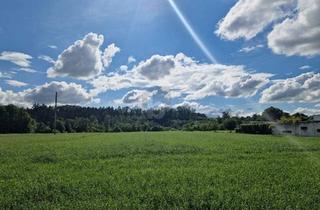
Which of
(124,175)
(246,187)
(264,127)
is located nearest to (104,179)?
(124,175)

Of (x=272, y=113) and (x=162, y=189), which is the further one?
(x=272, y=113)

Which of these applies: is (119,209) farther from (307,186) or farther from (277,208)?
A: (307,186)

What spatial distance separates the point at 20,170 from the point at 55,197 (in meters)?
7.85

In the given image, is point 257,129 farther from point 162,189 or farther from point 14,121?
point 162,189

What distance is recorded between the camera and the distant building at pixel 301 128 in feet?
253

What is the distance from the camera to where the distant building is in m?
77.1

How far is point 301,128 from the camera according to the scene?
82938 mm

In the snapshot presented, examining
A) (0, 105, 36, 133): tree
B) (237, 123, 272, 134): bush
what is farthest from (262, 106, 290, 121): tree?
(0, 105, 36, 133): tree

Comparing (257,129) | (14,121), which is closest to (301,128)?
(257,129)

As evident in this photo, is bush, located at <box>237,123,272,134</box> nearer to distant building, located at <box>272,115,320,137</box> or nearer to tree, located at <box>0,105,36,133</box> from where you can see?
distant building, located at <box>272,115,320,137</box>

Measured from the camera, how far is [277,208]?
9.94 metres

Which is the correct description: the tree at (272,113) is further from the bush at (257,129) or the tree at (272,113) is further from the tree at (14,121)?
the tree at (14,121)

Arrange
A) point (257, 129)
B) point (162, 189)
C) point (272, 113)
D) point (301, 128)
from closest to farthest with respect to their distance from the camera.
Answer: point (162, 189)
point (301, 128)
point (257, 129)
point (272, 113)

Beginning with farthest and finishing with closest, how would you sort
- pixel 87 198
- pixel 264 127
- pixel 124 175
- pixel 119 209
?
pixel 264 127
pixel 124 175
pixel 87 198
pixel 119 209
